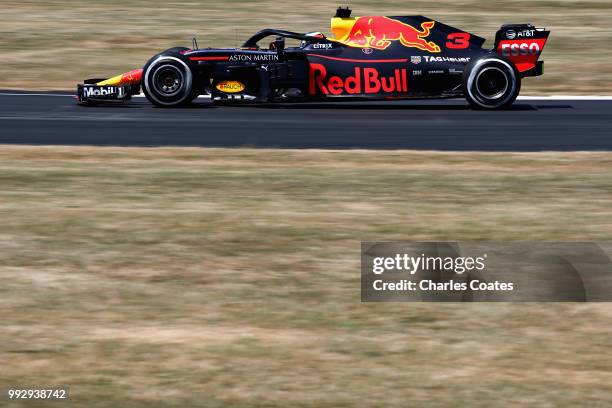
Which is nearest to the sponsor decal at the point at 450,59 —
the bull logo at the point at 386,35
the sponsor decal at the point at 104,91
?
the bull logo at the point at 386,35

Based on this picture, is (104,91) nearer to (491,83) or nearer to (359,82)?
(359,82)

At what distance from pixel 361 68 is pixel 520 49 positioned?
237 centimetres

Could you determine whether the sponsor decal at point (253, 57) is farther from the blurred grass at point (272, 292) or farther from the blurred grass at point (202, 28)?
the blurred grass at point (202, 28)

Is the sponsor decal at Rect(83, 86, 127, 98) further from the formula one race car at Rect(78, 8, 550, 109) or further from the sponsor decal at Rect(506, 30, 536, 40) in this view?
the sponsor decal at Rect(506, 30, 536, 40)

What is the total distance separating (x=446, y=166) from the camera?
1138cm

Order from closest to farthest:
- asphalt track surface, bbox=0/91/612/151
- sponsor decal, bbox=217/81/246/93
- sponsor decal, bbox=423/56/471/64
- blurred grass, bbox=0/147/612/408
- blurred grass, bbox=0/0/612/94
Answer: blurred grass, bbox=0/147/612/408, asphalt track surface, bbox=0/91/612/151, sponsor decal, bbox=423/56/471/64, sponsor decal, bbox=217/81/246/93, blurred grass, bbox=0/0/612/94

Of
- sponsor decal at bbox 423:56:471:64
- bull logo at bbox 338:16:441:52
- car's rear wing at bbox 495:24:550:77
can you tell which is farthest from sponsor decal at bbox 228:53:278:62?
car's rear wing at bbox 495:24:550:77

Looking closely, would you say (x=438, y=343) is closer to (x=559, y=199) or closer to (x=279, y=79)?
(x=559, y=199)

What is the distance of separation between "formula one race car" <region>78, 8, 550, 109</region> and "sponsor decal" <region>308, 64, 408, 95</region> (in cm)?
1

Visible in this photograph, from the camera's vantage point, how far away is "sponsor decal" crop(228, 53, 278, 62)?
15641mm

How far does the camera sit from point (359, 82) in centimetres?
1570

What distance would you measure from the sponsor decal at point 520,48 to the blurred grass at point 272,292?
5273 mm

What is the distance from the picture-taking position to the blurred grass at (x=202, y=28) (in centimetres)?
2055

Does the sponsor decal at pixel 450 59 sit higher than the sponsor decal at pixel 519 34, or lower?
lower
